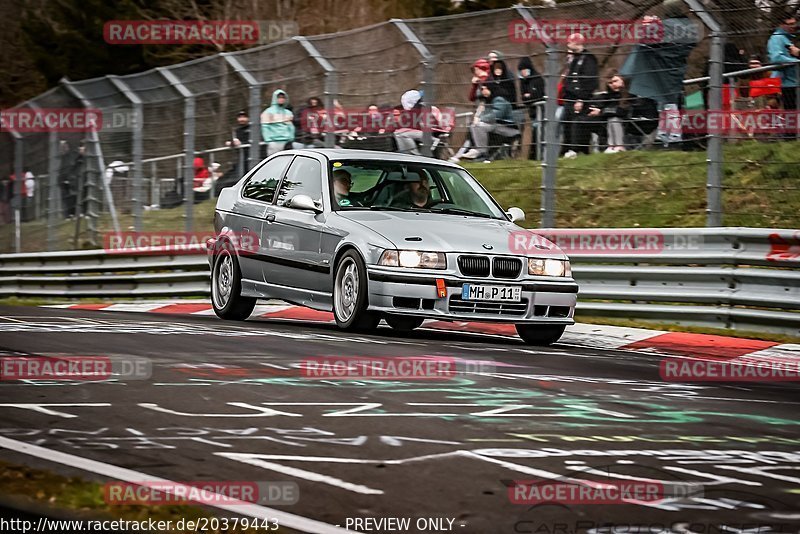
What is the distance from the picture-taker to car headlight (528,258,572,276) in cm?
1105

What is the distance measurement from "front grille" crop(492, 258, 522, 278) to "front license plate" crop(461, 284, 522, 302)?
0.36ft

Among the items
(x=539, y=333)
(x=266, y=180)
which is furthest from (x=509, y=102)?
(x=539, y=333)

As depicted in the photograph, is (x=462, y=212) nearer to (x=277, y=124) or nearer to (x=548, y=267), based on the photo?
(x=548, y=267)

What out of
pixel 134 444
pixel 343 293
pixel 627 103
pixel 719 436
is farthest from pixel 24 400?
pixel 627 103

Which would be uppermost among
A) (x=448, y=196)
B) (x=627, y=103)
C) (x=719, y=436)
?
(x=627, y=103)

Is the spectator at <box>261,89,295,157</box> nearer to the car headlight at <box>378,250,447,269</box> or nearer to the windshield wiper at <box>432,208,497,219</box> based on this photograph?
the windshield wiper at <box>432,208,497,219</box>

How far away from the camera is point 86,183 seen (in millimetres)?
22250

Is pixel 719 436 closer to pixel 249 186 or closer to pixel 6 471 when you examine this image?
pixel 6 471

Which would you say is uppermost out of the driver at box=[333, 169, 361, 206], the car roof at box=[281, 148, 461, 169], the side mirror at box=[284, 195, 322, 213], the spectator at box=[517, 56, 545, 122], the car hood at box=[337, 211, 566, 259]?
the spectator at box=[517, 56, 545, 122]

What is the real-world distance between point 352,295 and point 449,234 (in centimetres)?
92

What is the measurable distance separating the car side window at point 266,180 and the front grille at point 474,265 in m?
2.76

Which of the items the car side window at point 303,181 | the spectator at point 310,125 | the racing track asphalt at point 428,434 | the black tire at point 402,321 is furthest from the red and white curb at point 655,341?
the spectator at point 310,125

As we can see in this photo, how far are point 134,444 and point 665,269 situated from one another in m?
7.91

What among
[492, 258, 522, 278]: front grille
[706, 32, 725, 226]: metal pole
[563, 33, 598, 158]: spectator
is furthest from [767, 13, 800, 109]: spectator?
[492, 258, 522, 278]: front grille
